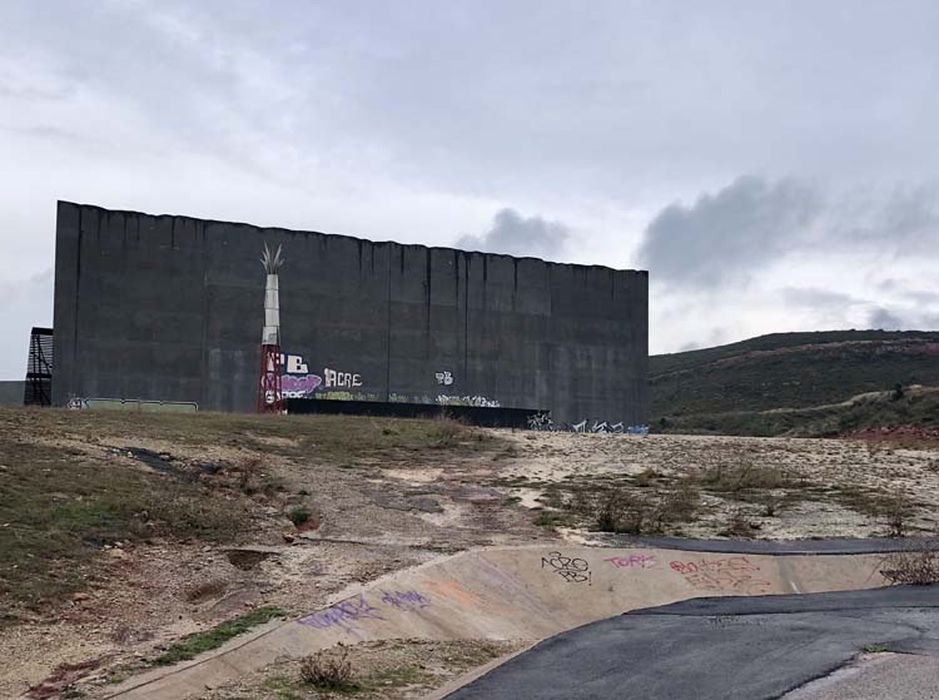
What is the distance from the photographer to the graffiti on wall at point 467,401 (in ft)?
218

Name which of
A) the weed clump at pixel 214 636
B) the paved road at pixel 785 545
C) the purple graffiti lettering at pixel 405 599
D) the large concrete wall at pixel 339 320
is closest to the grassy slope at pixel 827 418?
Answer: the large concrete wall at pixel 339 320

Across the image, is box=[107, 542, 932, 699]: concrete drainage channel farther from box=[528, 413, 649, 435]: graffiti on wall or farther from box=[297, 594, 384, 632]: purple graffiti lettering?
box=[528, 413, 649, 435]: graffiti on wall

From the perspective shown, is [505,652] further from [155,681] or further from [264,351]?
[264,351]

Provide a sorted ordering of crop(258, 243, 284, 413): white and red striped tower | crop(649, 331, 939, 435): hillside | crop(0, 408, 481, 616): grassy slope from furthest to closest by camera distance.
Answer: crop(649, 331, 939, 435): hillside
crop(258, 243, 284, 413): white and red striped tower
crop(0, 408, 481, 616): grassy slope

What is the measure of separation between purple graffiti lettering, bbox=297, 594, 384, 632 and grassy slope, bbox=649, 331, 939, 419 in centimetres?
8218

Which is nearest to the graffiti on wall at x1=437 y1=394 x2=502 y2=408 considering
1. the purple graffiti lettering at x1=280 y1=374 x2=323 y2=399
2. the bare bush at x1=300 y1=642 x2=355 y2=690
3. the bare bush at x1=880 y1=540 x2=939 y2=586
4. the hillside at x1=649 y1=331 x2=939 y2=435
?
the purple graffiti lettering at x1=280 y1=374 x2=323 y2=399

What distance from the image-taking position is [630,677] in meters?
11.1

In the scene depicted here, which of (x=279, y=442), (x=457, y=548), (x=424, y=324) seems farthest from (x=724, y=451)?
(x=424, y=324)

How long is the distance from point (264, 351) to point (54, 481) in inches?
1264

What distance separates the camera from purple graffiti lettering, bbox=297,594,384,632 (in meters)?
12.7

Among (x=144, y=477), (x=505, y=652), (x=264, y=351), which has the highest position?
(x=264, y=351)

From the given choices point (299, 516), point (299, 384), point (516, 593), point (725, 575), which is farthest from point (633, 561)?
point (299, 384)

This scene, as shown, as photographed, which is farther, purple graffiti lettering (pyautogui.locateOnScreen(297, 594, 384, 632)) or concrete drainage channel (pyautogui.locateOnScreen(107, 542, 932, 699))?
purple graffiti lettering (pyautogui.locateOnScreen(297, 594, 384, 632))

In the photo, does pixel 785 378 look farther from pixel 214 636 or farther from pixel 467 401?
pixel 214 636
